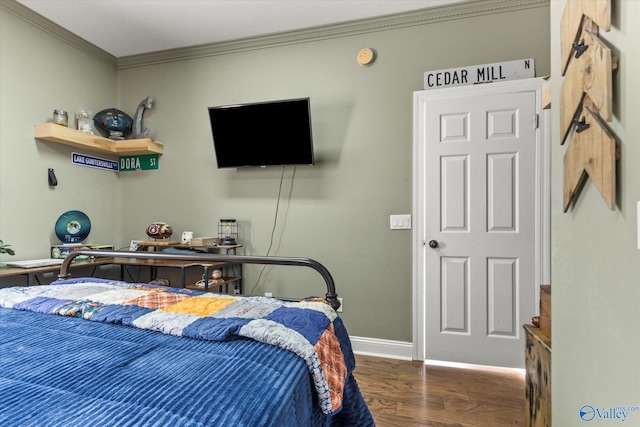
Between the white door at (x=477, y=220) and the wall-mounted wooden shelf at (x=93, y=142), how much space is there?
242cm

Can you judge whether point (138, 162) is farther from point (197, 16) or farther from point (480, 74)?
point (480, 74)

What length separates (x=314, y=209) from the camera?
2.86 meters

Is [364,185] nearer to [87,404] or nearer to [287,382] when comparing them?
[287,382]

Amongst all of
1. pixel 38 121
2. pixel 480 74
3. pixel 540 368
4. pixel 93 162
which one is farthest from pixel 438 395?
pixel 38 121

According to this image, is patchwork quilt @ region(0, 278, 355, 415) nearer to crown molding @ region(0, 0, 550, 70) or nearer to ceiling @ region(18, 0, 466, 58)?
ceiling @ region(18, 0, 466, 58)

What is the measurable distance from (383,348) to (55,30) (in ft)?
12.3

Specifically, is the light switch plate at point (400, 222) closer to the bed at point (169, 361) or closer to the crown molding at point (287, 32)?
the bed at point (169, 361)

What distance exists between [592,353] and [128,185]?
3707mm

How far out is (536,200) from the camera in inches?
93.0

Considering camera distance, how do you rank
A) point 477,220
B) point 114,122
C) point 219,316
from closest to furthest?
1. point 219,316
2. point 477,220
3. point 114,122

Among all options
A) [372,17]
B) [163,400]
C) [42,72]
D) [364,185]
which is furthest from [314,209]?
[42,72]

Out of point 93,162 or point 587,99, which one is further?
point 93,162

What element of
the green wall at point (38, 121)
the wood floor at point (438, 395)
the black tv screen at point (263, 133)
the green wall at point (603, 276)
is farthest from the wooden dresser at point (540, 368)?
the green wall at point (38, 121)

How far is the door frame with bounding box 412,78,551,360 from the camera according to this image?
2338 millimetres
